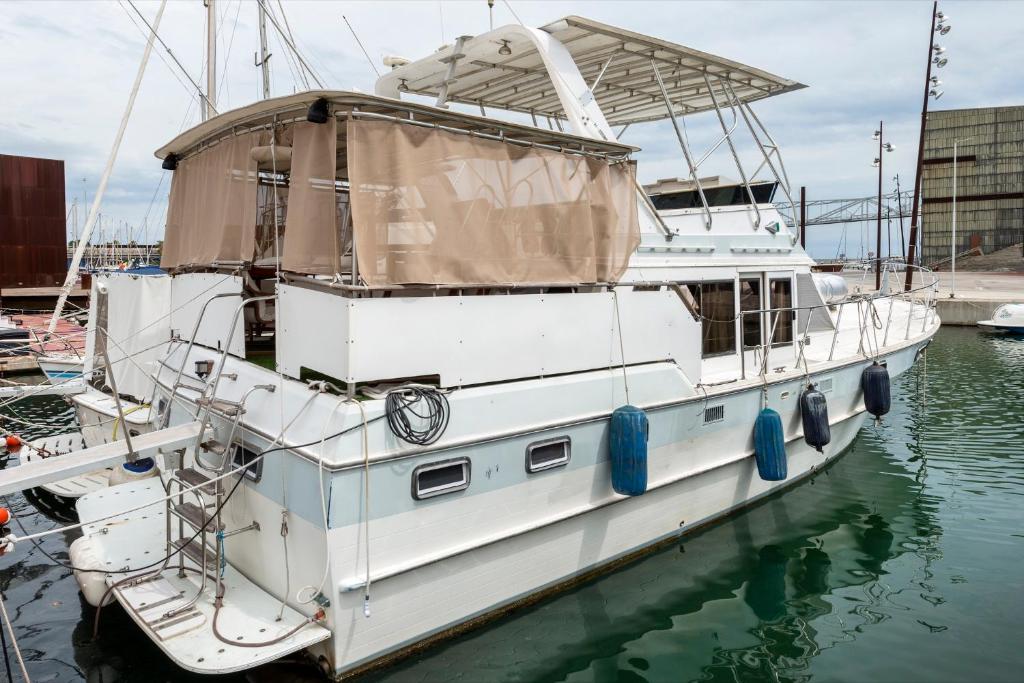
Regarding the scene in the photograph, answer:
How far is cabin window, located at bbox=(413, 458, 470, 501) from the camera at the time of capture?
477 centimetres

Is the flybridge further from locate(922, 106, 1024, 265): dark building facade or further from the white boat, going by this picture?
locate(922, 106, 1024, 265): dark building facade

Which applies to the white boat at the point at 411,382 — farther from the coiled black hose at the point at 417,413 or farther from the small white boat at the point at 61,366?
the small white boat at the point at 61,366

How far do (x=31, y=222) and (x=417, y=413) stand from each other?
34419mm

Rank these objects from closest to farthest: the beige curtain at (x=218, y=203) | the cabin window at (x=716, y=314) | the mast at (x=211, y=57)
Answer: the beige curtain at (x=218, y=203)
the cabin window at (x=716, y=314)
the mast at (x=211, y=57)

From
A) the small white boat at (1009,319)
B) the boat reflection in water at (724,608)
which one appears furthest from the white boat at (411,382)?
the small white boat at (1009,319)

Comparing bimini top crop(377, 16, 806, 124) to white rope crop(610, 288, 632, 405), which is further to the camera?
Result: bimini top crop(377, 16, 806, 124)

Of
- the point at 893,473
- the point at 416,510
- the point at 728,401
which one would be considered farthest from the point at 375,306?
the point at 893,473

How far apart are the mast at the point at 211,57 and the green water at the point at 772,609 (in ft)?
26.2

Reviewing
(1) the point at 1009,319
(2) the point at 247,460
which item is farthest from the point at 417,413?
(1) the point at 1009,319

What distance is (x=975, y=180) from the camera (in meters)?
41.8

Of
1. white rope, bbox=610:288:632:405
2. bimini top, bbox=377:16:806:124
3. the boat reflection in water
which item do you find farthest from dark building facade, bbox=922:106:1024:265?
white rope, bbox=610:288:632:405

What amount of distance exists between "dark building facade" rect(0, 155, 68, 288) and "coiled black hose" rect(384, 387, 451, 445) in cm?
3391

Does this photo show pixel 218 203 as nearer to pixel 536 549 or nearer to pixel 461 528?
pixel 461 528

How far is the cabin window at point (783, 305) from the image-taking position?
8766mm
